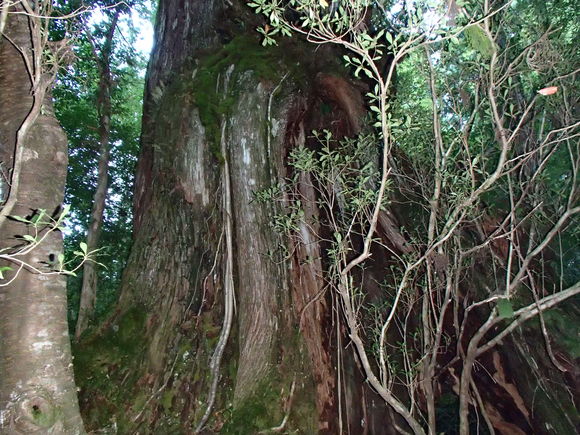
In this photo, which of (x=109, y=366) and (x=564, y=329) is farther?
(x=564, y=329)

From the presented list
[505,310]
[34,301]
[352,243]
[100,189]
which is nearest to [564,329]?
[505,310]

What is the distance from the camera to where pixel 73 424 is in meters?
1.75

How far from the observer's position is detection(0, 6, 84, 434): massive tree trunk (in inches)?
64.4

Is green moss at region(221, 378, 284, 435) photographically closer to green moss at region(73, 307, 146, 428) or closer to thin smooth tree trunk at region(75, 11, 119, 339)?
green moss at region(73, 307, 146, 428)

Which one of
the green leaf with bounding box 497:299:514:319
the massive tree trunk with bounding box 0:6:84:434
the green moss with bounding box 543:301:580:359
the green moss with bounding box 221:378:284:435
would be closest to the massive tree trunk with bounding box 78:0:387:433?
the green moss with bounding box 221:378:284:435

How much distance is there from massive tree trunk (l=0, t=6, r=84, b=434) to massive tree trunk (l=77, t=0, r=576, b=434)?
1182 millimetres

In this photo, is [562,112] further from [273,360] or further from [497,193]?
[273,360]

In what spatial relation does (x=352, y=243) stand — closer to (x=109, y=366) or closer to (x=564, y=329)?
(x=564, y=329)

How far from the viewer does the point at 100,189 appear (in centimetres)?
496

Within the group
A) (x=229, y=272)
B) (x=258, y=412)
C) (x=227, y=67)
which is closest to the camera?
(x=258, y=412)

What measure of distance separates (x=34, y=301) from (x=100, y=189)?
3567mm

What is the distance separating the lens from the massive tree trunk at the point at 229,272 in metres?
2.80

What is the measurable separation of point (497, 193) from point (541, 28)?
1997 mm

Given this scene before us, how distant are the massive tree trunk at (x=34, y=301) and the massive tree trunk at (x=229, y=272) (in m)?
1.18
